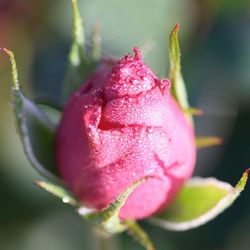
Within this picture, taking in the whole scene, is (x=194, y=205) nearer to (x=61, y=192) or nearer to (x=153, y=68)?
(x=61, y=192)

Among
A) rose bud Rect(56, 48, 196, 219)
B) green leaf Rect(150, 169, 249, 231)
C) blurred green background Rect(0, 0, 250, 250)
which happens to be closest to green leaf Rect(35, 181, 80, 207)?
rose bud Rect(56, 48, 196, 219)

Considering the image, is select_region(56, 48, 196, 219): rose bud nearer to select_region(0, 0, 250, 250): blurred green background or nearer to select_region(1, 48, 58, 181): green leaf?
select_region(1, 48, 58, 181): green leaf

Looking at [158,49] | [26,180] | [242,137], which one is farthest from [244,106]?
[26,180]

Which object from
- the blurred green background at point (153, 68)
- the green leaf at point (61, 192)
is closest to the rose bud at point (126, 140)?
the green leaf at point (61, 192)

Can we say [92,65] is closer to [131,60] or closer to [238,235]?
[131,60]

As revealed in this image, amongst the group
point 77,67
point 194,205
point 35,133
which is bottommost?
point 194,205

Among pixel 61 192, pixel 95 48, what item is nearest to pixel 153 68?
pixel 95 48

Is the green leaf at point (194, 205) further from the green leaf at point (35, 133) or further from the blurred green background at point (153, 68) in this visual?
the blurred green background at point (153, 68)
